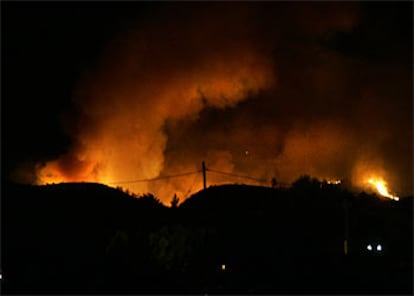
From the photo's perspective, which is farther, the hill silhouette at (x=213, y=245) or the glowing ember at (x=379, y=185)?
the glowing ember at (x=379, y=185)

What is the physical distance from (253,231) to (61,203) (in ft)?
38.6

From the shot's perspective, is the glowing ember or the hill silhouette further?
the glowing ember

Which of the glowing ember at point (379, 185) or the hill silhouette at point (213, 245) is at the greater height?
the glowing ember at point (379, 185)

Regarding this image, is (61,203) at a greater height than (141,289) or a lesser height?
greater

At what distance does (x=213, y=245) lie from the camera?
21219mm

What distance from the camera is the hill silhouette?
19656 millimetres

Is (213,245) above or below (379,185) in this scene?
below

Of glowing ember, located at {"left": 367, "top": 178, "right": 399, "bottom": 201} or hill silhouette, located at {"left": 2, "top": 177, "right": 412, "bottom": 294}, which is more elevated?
glowing ember, located at {"left": 367, "top": 178, "right": 399, "bottom": 201}

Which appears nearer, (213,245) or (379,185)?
(213,245)

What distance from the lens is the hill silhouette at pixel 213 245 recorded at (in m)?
19.7

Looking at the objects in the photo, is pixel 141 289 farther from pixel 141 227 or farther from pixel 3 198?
pixel 3 198

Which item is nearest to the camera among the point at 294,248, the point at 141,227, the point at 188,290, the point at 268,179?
the point at 188,290

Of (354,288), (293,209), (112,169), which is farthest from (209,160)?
(354,288)

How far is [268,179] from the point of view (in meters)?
45.4
